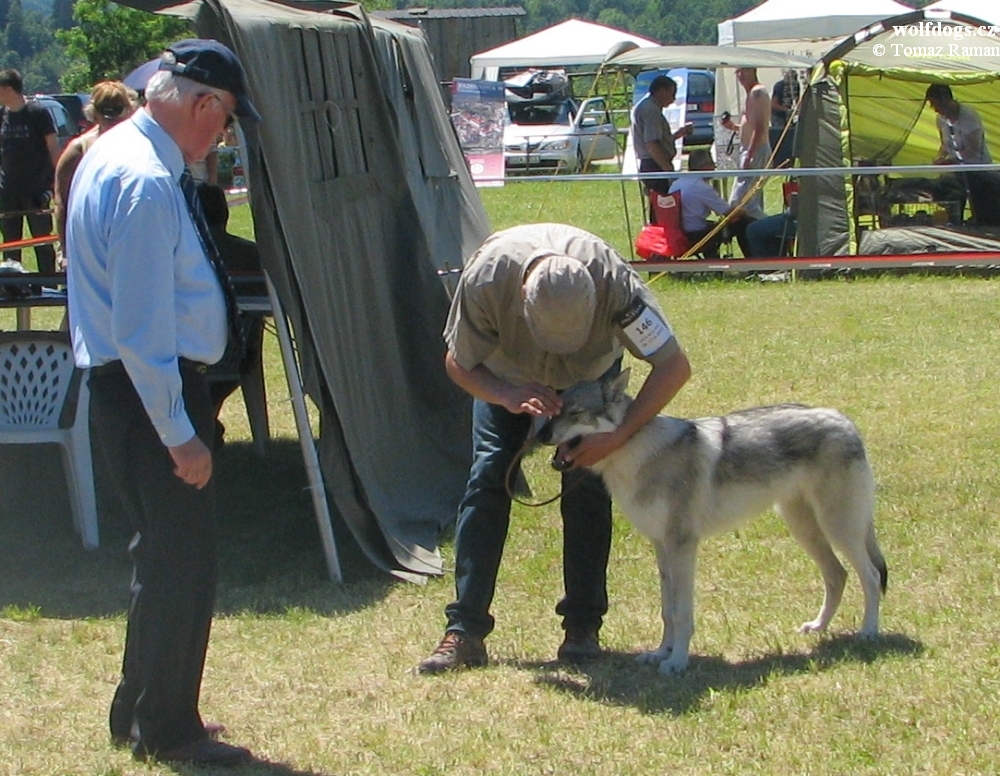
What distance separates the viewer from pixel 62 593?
564 cm

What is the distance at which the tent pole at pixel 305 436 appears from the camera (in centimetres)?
561

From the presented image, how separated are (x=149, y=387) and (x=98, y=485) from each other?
3.84m

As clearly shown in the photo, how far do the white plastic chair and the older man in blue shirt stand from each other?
7.91ft

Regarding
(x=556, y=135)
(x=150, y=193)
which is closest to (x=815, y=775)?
(x=150, y=193)

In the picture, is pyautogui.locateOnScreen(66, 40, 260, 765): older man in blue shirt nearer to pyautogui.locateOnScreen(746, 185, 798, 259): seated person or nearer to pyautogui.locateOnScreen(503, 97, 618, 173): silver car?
pyautogui.locateOnScreen(746, 185, 798, 259): seated person

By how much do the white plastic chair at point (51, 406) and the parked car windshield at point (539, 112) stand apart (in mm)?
24740

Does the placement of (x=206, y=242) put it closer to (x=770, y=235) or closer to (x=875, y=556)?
(x=875, y=556)

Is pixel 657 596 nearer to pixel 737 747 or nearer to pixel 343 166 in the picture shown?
pixel 737 747

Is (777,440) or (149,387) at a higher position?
(149,387)

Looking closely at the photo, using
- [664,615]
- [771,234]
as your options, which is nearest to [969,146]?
[771,234]

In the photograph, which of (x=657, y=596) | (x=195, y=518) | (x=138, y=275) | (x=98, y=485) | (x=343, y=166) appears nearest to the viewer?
(x=138, y=275)

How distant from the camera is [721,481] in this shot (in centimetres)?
456

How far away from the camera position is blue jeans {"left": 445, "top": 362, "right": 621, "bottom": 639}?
4504 mm

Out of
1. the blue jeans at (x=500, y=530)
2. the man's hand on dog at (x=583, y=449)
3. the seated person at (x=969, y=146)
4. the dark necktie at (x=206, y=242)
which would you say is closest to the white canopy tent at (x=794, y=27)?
the seated person at (x=969, y=146)
